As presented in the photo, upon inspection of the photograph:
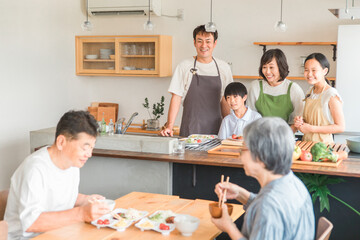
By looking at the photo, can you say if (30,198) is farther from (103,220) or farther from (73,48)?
(73,48)

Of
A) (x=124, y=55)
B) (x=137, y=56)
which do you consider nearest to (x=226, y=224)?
(x=137, y=56)

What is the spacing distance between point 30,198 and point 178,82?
8.71 ft

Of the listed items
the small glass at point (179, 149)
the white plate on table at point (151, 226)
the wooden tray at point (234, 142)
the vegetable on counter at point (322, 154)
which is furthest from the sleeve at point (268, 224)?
the wooden tray at point (234, 142)

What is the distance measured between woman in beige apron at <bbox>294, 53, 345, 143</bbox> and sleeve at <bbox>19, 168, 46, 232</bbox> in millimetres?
2278

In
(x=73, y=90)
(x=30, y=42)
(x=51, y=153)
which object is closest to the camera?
(x=51, y=153)

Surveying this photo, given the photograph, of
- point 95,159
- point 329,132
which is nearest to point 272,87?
point 329,132

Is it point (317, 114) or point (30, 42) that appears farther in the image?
point (30, 42)

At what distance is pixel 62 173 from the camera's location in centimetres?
227

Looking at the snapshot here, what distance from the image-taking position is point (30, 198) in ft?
6.73

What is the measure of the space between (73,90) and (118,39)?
3.33 feet

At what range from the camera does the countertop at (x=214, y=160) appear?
302cm

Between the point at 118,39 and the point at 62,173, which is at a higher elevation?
the point at 118,39

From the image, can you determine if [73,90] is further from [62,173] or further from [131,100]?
[62,173]

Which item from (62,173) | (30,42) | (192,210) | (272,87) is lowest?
(192,210)
